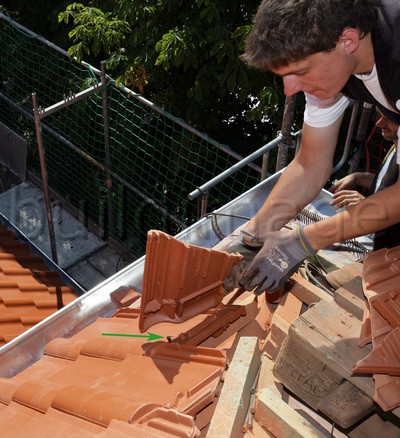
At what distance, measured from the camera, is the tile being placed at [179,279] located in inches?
95.0

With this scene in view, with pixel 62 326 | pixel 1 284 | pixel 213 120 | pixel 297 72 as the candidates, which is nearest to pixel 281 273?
pixel 297 72

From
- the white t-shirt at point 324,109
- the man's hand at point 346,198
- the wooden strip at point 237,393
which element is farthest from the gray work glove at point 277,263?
the man's hand at point 346,198

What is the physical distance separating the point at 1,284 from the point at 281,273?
3.13 m

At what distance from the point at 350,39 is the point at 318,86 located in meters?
0.26

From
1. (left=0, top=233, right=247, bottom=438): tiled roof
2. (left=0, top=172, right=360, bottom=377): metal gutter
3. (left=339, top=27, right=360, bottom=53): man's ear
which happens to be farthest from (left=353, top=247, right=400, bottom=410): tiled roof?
(left=0, top=172, right=360, bottom=377): metal gutter

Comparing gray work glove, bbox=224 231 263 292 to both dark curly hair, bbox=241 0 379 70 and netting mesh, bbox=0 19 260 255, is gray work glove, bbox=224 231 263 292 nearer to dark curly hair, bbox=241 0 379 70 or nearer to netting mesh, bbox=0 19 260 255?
dark curly hair, bbox=241 0 379 70

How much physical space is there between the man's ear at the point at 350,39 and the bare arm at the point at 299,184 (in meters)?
0.86

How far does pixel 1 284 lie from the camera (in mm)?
4762


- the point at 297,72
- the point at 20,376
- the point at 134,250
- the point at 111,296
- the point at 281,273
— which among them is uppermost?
the point at 297,72

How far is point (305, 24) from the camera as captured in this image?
207 cm

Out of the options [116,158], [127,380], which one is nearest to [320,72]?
[127,380]

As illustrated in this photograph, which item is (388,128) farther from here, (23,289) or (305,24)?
(23,289)

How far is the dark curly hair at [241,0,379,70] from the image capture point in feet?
6.75

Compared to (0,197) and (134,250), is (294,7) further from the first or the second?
(0,197)
